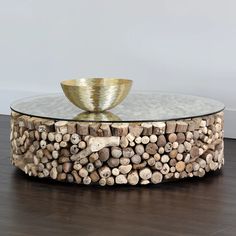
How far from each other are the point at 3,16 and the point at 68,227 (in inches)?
118

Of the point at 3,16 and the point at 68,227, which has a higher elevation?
the point at 3,16

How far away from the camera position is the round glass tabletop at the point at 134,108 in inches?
137

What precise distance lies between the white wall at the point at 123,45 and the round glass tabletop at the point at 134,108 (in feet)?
2.33

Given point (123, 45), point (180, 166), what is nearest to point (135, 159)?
point (180, 166)

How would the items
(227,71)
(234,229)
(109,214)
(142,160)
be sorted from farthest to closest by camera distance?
(227,71)
(142,160)
(109,214)
(234,229)

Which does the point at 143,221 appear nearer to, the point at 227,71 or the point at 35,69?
the point at 227,71

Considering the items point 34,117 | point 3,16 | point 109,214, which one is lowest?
point 109,214

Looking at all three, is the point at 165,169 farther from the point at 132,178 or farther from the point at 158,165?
the point at 132,178

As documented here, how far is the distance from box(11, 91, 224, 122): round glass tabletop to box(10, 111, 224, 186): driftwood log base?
1.9 inches

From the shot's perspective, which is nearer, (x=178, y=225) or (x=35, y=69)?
(x=178, y=225)

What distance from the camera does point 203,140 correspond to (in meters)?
3.61

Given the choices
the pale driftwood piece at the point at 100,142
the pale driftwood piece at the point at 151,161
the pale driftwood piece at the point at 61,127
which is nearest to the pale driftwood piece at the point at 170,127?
the pale driftwood piece at the point at 151,161

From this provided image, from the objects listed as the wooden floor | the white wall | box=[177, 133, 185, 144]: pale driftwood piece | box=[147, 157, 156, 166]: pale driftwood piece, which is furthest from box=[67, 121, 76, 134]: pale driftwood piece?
the white wall

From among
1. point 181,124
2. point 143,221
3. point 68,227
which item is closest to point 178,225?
point 143,221
